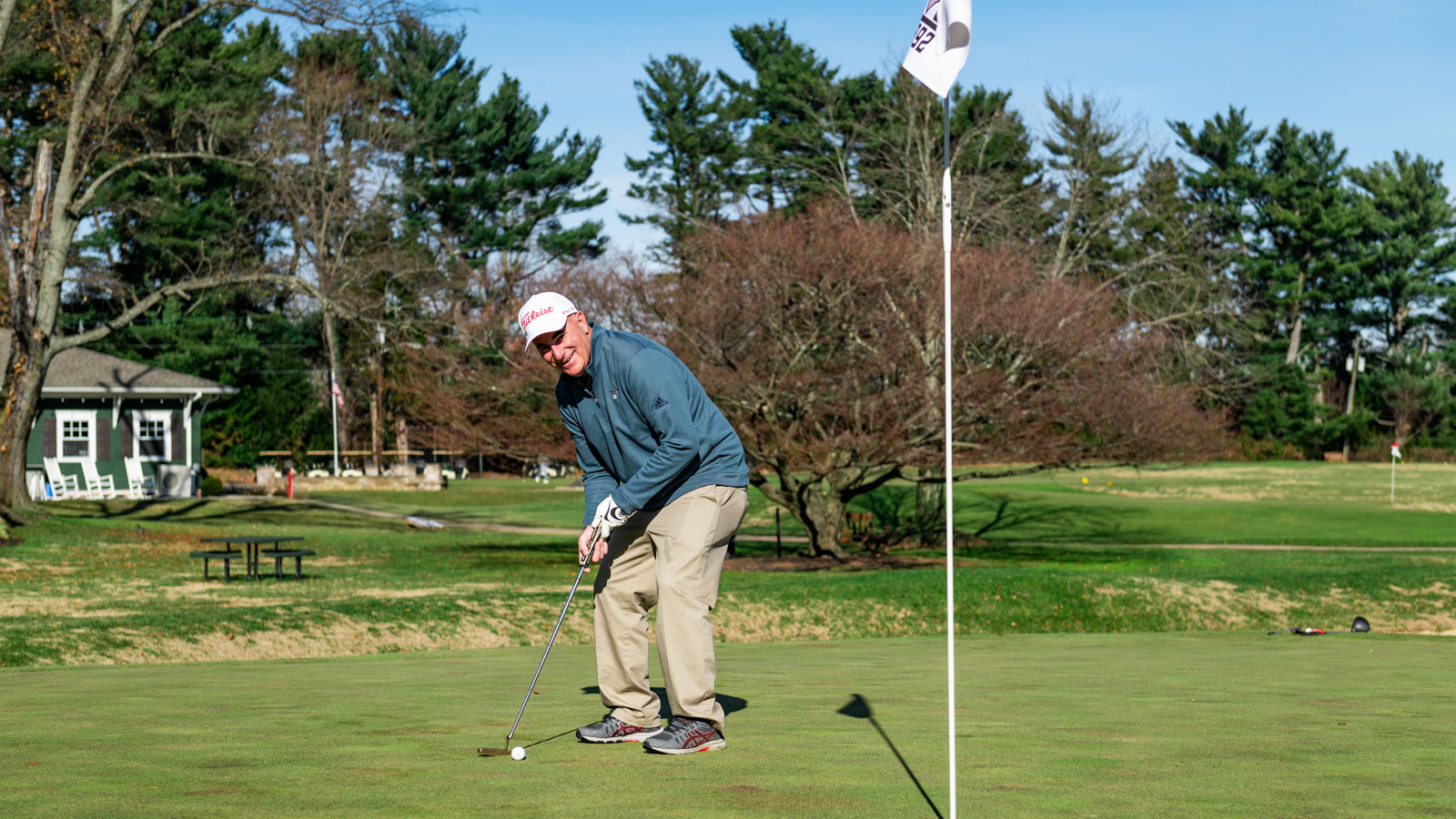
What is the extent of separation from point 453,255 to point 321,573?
38290mm

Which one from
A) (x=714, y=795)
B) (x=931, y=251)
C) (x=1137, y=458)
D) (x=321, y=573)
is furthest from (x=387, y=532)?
(x=714, y=795)

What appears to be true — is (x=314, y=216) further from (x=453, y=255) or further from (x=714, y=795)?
(x=714, y=795)

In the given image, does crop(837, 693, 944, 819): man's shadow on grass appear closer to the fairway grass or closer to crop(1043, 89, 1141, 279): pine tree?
the fairway grass

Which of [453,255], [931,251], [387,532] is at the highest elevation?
[453,255]

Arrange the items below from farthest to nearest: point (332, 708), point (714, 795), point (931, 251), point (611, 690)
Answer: point (931, 251) → point (332, 708) → point (611, 690) → point (714, 795)

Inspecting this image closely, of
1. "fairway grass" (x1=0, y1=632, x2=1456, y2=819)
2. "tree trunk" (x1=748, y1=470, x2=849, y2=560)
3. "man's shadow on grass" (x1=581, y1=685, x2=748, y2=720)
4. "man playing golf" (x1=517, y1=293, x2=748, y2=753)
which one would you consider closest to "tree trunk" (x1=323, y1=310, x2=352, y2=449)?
"tree trunk" (x1=748, y1=470, x2=849, y2=560)

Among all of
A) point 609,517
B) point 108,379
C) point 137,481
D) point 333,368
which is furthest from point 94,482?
point 609,517

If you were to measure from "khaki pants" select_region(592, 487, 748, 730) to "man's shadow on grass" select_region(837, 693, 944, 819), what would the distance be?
731 millimetres

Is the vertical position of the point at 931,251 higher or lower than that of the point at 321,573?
higher

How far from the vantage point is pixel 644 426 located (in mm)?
5922

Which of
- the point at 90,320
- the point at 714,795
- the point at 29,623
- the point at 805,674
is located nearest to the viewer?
the point at 714,795

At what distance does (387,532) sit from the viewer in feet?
111

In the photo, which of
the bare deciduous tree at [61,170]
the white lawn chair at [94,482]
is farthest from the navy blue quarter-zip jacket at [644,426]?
the white lawn chair at [94,482]

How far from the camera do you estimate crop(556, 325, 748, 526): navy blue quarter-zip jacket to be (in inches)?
224
